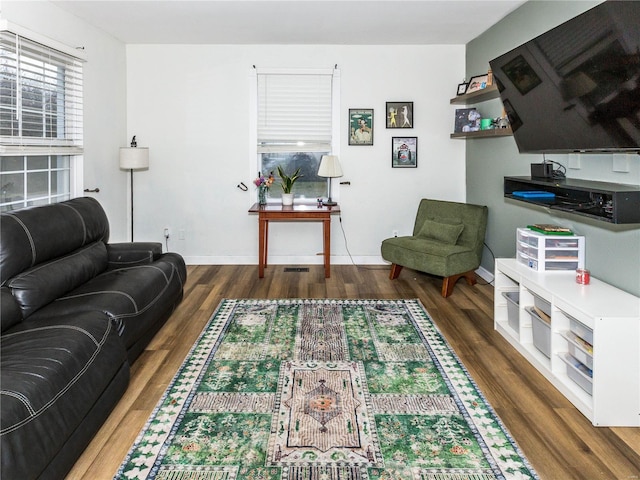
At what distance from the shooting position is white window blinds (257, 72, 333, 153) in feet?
18.4

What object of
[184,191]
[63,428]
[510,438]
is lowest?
[510,438]

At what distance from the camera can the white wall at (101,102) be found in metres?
4.12

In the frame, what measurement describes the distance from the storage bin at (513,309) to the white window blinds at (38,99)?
3.59 meters

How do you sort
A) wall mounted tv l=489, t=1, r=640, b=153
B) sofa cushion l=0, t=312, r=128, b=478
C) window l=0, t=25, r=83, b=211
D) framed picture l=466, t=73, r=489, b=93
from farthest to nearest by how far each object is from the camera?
framed picture l=466, t=73, r=489, b=93 → window l=0, t=25, r=83, b=211 → wall mounted tv l=489, t=1, r=640, b=153 → sofa cushion l=0, t=312, r=128, b=478

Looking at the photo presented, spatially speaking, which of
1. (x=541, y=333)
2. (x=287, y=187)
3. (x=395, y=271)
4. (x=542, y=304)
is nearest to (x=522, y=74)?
(x=542, y=304)

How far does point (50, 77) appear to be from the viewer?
13.2ft

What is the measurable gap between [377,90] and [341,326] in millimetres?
3059

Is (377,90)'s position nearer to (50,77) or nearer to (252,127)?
(252,127)

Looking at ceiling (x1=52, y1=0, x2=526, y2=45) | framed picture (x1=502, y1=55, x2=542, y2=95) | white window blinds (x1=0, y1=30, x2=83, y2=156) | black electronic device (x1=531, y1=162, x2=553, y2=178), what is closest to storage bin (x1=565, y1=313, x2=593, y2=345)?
black electronic device (x1=531, y1=162, x2=553, y2=178)

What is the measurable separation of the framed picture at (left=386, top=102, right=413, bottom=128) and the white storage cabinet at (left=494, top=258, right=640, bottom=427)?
283cm

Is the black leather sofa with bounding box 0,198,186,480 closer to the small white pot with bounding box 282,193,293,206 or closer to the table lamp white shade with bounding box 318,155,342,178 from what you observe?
the small white pot with bounding box 282,193,293,206

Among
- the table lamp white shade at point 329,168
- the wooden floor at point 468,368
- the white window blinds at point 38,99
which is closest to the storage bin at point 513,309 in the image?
the wooden floor at point 468,368

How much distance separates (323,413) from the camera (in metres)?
2.41

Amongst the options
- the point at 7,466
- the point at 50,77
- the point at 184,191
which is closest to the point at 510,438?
the point at 7,466
